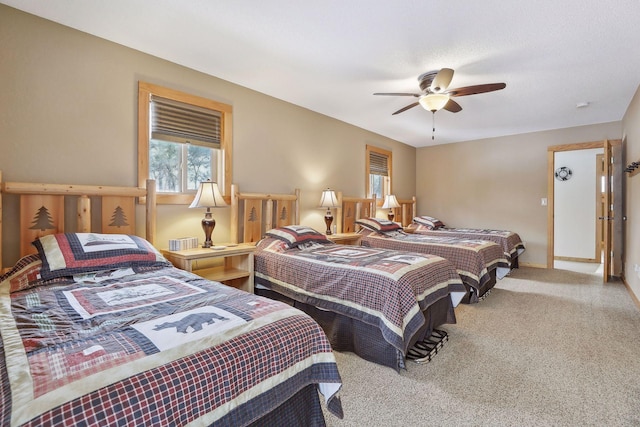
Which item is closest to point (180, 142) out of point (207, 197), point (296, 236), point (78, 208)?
point (207, 197)

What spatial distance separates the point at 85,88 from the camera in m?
2.39

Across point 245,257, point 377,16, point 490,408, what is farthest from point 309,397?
point 377,16

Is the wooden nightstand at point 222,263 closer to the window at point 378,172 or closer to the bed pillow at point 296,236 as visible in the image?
the bed pillow at point 296,236

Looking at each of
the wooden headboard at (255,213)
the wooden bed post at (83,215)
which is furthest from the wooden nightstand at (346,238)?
the wooden bed post at (83,215)

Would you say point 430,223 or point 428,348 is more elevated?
point 430,223

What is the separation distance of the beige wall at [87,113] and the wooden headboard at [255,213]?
13 centimetres

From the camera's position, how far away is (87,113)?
7.89ft

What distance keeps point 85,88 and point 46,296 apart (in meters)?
1.67

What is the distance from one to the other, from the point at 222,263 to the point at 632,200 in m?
4.82

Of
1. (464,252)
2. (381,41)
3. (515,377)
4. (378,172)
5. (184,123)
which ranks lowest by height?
(515,377)

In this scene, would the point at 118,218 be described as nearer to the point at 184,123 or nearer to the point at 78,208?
the point at 78,208

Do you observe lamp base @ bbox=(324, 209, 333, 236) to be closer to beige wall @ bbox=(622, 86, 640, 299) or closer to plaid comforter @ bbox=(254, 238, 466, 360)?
plaid comforter @ bbox=(254, 238, 466, 360)

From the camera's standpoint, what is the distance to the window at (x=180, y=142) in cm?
271

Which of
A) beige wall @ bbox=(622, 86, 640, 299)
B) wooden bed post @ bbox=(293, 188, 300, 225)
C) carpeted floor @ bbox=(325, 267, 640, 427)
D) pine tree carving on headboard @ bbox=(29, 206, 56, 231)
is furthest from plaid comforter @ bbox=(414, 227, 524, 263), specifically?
pine tree carving on headboard @ bbox=(29, 206, 56, 231)
